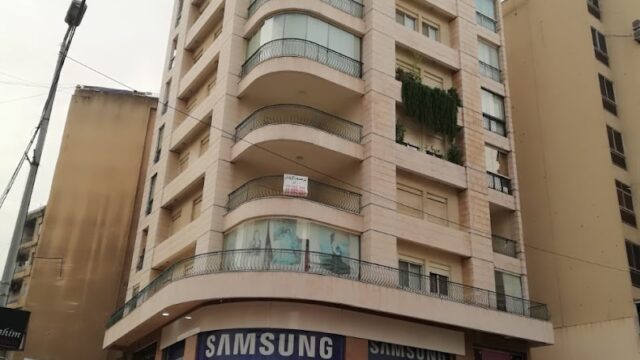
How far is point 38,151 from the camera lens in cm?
1522

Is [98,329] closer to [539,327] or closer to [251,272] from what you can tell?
[251,272]

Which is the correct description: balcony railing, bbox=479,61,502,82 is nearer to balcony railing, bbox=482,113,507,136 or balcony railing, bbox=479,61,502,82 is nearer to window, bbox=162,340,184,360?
balcony railing, bbox=482,113,507,136

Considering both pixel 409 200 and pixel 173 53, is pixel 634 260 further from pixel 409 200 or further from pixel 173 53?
pixel 173 53

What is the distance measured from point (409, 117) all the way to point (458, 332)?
8993mm

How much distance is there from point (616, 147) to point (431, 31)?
1112 cm

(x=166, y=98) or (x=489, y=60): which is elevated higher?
(x=489, y=60)

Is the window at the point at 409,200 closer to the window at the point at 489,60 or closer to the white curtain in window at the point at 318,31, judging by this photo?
the white curtain in window at the point at 318,31

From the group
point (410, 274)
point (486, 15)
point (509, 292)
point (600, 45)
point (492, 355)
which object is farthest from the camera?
point (600, 45)

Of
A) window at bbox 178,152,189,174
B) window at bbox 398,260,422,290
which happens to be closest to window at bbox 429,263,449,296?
window at bbox 398,260,422,290

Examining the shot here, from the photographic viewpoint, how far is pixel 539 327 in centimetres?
2645

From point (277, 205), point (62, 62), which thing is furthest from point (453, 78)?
point (62, 62)

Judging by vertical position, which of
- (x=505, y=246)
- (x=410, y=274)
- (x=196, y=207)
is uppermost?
(x=196, y=207)

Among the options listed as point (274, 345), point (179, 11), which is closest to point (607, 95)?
point (274, 345)

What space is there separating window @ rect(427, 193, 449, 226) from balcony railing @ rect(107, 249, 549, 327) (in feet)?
8.31
